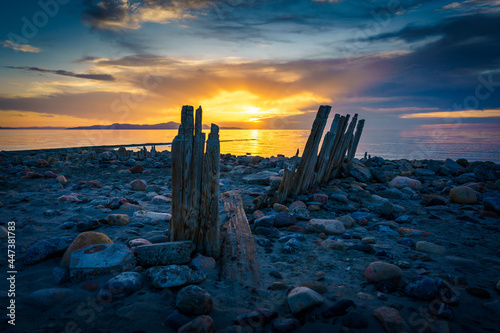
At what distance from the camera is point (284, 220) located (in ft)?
14.7

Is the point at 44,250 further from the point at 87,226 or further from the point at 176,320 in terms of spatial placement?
the point at 176,320

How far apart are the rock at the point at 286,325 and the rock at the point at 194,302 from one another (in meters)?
0.58

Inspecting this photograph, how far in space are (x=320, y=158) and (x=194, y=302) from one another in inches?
197

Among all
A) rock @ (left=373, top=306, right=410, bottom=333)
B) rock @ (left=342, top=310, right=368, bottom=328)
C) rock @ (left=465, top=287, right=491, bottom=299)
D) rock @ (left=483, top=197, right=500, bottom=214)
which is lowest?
rock @ (left=342, top=310, right=368, bottom=328)

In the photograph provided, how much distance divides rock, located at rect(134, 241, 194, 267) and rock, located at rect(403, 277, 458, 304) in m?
2.27

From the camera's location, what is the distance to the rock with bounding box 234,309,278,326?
209 cm

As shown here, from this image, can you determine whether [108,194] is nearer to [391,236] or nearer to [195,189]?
[195,189]

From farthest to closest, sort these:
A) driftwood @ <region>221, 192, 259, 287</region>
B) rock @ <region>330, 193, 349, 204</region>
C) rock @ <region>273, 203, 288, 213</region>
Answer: rock @ <region>330, 193, 349, 204</region> < rock @ <region>273, 203, 288, 213</region> < driftwood @ <region>221, 192, 259, 287</region>

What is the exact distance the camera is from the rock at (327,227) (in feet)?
13.5

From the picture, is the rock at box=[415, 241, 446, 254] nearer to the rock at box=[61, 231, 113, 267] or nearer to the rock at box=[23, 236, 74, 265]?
the rock at box=[61, 231, 113, 267]

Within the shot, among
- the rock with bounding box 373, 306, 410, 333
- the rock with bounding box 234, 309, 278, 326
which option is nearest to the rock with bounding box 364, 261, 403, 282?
the rock with bounding box 373, 306, 410, 333

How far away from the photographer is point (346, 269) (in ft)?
9.68

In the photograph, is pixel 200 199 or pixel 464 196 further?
pixel 464 196

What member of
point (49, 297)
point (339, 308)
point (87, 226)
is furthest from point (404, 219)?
point (87, 226)
